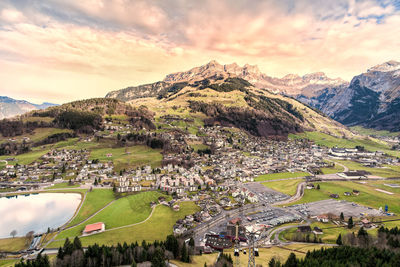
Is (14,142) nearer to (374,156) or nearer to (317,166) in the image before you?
(317,166)

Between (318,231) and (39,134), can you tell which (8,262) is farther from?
(39,134)

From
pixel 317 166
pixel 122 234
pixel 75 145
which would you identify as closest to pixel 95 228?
pixel 122 234

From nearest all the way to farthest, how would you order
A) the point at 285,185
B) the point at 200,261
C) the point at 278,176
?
the point at 200,261
the point at 285,185
the point at 278,176

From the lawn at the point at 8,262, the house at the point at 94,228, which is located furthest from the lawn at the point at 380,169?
the lawn at the point at 8,262

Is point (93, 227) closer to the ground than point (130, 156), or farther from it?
closer to the ground

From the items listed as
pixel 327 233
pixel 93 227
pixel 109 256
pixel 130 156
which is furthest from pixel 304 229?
pixel 130 156

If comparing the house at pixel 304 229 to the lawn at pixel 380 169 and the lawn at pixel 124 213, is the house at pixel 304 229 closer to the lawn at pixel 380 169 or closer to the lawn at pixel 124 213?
the lawn at pixel 124 213

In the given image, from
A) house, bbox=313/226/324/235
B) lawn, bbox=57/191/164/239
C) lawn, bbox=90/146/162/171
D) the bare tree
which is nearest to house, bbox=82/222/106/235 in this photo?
lawn, bbox=57/191/164/239
